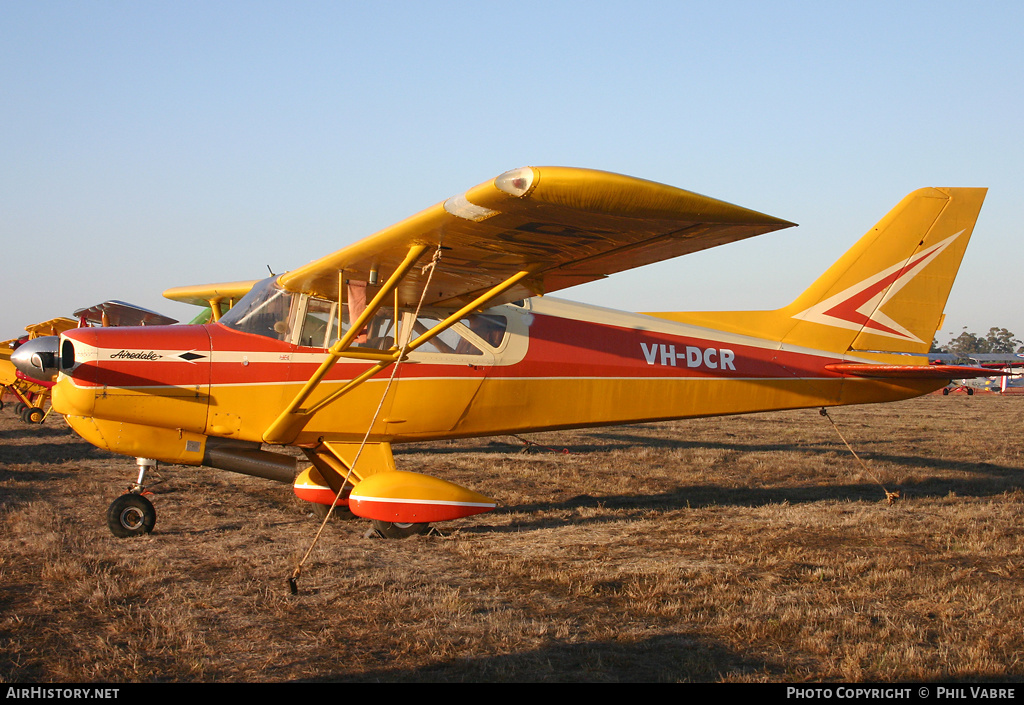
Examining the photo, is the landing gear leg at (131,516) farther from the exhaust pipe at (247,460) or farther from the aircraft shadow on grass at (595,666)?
the aircraft shadow on grass at (595,666)

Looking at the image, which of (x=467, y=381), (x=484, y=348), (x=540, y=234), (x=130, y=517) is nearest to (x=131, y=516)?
(x=130, y=517)

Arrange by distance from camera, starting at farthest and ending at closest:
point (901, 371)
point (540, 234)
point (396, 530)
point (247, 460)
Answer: point (901, 371) < point (247, 460) < point (396, 530) < point (540, 234)

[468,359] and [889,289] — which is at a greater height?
[889,289]

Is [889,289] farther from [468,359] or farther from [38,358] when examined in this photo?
[38,358]

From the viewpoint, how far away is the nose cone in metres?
6.36

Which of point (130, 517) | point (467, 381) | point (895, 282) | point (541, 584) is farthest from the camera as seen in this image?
point (895, 282)

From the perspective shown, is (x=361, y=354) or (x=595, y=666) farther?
(x=361, y=354)

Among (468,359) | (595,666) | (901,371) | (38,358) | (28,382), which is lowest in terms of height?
(28,382)

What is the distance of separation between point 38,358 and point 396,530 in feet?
11.4

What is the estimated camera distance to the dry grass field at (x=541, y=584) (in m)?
3.52

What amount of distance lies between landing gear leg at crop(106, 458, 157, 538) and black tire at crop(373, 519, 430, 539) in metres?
1.92

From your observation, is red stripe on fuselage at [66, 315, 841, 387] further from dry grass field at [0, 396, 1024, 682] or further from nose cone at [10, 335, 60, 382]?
dry grass field at [0, 396, 1024, 682]

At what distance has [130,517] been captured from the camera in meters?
6.19

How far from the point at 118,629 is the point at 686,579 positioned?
347cm
